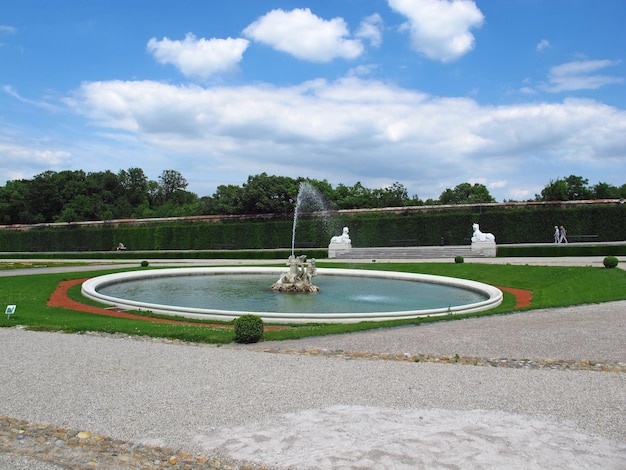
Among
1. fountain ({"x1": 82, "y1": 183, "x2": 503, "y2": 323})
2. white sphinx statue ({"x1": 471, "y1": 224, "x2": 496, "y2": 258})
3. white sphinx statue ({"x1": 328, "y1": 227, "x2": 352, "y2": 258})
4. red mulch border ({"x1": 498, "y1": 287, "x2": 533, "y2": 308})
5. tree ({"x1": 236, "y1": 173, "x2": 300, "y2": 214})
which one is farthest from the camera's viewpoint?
tree ({"x1": 236, "y1": 173, "x2": 300, "y2": 214})

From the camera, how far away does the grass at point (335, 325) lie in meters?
10.0

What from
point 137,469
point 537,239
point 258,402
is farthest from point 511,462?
point 537,239

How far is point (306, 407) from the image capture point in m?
5.33

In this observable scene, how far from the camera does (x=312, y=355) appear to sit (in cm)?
808

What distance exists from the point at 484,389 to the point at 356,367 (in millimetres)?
1843

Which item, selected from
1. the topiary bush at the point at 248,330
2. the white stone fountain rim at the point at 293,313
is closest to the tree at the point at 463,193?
the white stone fountain rim at the point at 293,313

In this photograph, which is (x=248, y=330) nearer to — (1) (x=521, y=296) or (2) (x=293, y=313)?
(2) (x=293, y=313)

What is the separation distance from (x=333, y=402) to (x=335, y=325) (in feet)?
18.2

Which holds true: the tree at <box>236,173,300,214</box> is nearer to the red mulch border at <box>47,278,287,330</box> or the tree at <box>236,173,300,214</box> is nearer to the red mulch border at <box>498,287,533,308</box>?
the red mulch border at <box>47,278,287,330</box>

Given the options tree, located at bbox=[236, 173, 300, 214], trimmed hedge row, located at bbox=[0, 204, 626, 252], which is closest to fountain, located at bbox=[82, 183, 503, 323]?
trimmed hedge row, located at bbox=[0, 204, 626, 252]

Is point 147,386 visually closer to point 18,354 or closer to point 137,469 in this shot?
point 137,469

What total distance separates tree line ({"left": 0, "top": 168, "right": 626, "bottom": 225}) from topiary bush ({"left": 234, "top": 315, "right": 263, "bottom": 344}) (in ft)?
124

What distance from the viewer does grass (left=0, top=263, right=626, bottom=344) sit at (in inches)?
396

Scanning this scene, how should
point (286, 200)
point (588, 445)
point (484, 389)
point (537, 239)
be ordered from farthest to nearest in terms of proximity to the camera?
point (286, 200), point (537, 239), point (484, 389), point (588, 445)
